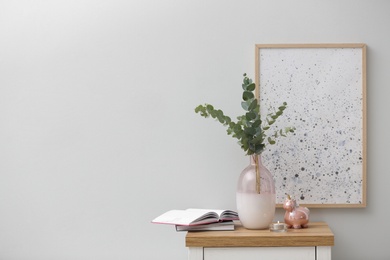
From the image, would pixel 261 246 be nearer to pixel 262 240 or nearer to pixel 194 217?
pixel 262 240

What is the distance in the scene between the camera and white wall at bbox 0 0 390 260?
95.1 inches

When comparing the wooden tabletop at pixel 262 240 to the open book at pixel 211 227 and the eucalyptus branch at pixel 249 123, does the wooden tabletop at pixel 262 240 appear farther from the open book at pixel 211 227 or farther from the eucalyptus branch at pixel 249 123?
the eucalyptus branch at pixel 249 123

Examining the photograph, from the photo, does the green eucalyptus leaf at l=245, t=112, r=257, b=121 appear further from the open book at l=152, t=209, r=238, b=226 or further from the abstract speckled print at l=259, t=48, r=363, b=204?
the open book at l=152, t=209, r=238, b=226

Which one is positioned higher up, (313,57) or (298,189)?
(313,57)

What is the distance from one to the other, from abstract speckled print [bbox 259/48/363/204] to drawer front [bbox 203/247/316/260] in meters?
0.38

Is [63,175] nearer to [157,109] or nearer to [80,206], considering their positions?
[80,206]

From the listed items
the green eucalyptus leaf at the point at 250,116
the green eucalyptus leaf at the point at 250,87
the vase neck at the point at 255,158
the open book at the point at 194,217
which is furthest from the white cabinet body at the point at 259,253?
the green eucalyptus leaf at the point at 250,87

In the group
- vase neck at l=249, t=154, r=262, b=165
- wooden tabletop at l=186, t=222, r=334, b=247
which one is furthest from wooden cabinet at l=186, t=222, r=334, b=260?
vase neck at l=249, t=154, r=262, b=165

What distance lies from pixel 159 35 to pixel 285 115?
673mm

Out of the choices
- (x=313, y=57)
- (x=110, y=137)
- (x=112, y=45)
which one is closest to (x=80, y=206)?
(x=110, y=137)

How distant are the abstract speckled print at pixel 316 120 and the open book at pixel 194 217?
0.98 feet

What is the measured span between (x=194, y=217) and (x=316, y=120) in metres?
0.71

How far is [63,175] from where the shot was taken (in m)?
2.45

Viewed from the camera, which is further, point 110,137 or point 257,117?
point 110,137
